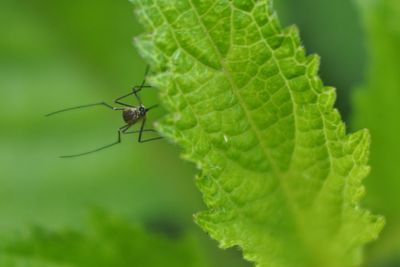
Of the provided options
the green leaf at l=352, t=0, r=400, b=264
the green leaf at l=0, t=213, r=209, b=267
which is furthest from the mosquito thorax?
the green leaf at l=352, t=0, r=400, b=264

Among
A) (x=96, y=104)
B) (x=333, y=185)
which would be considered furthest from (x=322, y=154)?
(x=96, y=104)

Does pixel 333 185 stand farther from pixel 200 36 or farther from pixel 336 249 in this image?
pixel 200 36

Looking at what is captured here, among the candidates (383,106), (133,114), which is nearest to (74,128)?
(133,114)

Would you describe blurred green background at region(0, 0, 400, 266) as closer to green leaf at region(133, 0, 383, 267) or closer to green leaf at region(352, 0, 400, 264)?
green leaf at region(352, 0, 400, 264)

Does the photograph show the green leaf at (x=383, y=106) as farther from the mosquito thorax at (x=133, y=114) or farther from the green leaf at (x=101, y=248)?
the mosquito thorax at (x=133, y=114)

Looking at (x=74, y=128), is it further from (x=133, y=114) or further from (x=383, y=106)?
(x=383, y=106)

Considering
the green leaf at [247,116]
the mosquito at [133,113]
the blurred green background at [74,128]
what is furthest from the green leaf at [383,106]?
the blurred green background at [74,128]
